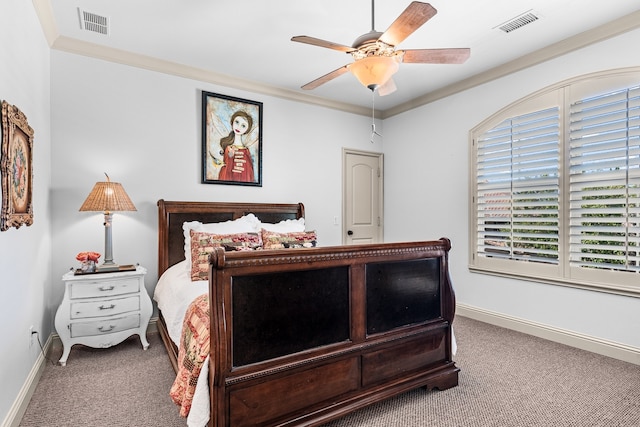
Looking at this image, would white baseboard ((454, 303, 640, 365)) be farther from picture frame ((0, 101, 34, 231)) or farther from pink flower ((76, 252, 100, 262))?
picture frame ((0, 101, 34, 231))

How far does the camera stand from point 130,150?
3488 mm

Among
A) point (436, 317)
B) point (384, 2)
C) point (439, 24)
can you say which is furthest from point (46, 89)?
point (436, 317)

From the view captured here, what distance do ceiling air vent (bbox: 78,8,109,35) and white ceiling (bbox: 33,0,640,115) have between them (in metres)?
0.04

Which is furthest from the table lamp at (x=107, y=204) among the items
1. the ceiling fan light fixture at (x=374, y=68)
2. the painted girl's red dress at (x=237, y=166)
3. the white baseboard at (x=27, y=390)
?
the ceiling fan light fixture at (x=374, y=68)

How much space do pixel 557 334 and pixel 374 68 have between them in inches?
120

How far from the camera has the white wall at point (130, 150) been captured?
3.21m

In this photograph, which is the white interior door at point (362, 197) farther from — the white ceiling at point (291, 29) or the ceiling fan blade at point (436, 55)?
the ceiling fan blade at point (436, 55)

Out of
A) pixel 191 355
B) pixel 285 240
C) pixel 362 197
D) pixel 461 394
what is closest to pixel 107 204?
pixel 285 240

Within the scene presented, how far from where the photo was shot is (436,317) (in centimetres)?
244

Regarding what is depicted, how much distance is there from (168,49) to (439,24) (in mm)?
2562

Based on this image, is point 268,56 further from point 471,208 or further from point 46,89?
point 471,208

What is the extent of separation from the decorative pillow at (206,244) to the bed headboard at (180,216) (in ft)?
1.60

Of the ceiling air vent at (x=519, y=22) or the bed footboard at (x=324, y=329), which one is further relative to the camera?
the ceiling air vent at (x=519, y=22)

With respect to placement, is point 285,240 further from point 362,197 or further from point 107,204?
point 362,197
